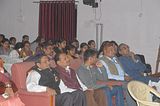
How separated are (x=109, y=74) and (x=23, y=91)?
155cm

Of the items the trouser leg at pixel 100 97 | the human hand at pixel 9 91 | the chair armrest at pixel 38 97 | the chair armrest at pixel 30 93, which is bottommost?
the trouser leg at pixel 100 97

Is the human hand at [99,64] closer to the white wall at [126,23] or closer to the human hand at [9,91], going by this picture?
the human hand at [9,91]

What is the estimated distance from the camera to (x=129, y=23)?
9078 millimetres

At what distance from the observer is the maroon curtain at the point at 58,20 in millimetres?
9742

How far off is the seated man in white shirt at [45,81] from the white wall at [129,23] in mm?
4579

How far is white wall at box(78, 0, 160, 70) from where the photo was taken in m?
8.80

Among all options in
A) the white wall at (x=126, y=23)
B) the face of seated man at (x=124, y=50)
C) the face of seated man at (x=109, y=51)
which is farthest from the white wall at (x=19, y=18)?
the face of seated man at (x=109, y=51)

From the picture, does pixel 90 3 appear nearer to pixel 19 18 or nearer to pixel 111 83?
pixel 19 18

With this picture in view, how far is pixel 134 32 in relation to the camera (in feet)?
29.6

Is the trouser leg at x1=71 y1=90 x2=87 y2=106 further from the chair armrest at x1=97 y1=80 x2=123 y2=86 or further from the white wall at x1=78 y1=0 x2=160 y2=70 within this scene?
the white wall at x1=78 y1=0 x2=160 y2=70

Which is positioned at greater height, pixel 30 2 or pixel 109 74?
pixel 30 2

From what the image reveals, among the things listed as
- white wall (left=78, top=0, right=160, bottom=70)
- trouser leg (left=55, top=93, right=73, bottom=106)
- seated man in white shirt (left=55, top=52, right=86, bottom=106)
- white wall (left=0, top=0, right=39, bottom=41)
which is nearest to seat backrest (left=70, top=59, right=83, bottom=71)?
seated man in white shirt (left=55, top=52, right=86, bottom=106)

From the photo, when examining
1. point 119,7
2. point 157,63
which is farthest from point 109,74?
A: point 119,7

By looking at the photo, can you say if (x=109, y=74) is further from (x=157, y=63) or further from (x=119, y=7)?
(x=119, y=7)
